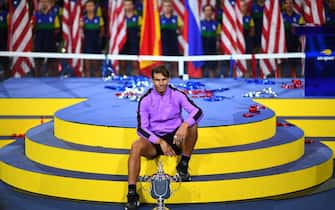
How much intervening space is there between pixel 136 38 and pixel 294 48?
9.43 feet

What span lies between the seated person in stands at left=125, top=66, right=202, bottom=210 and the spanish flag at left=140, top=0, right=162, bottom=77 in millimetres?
4897

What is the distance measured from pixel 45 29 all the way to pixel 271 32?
13.0 feet

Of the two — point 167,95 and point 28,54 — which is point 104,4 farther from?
point 167,95

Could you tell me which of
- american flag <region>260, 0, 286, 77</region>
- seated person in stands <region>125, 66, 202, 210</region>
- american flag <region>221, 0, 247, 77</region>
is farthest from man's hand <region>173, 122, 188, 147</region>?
american flag <region>260, 0, 286, 77</region>

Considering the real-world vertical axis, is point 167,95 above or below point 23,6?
below

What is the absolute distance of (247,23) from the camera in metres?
13.5

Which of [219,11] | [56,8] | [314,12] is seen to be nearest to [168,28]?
[219,11]

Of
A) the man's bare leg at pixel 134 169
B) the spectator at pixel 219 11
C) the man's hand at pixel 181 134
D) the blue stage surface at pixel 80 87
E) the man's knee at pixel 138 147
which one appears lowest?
the man's bare leg at pixel 134 169

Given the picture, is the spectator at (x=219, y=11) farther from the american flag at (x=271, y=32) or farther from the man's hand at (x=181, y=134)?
the man's hand at (x=181, y=134)

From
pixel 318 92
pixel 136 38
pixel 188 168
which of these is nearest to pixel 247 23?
pixel 136 38

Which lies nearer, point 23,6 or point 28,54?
point 28,54

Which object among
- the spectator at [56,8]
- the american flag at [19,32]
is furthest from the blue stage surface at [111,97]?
the spectator at [56,8]

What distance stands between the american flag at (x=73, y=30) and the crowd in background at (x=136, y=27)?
0.83 ft

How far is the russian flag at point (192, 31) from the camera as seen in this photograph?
1158 centimetres
